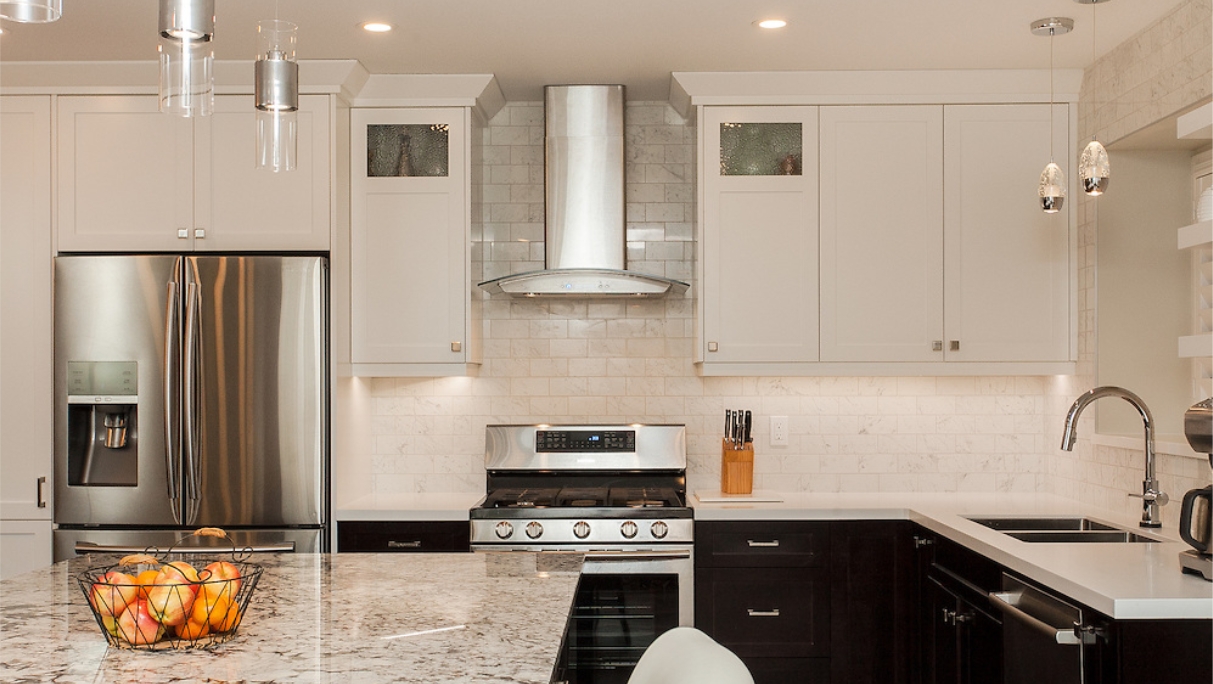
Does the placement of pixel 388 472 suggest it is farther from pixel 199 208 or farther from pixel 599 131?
pixel 599 131

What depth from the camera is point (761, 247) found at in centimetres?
406

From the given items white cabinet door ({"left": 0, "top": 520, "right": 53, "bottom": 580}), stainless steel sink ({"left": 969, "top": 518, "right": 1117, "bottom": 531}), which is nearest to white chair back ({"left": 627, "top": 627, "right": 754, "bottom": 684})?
stainless steel sink ({"left": 969, "top": 518, "right": 1117, "bottom": 531})

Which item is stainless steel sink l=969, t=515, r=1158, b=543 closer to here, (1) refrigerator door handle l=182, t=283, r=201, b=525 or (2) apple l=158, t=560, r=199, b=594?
(2) apple l=158, t=560, r=199, b=594

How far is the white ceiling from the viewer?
10.8 ft

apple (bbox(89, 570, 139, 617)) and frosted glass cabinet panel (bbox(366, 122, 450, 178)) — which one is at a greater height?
frosted glass cabinet panel (bbox(366, 122, 450, 178))

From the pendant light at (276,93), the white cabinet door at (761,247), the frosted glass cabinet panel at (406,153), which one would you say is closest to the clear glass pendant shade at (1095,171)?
the white cabinet door at (761,247)

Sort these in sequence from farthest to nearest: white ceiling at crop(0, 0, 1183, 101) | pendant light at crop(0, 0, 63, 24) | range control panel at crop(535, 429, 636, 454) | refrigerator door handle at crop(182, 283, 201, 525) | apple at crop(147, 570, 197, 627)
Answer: range control panel at crop(535, 429, 636, 454) < refrigerator door handle at crop(182, 283, 201, 525) < white ceiling at crop(0, 0, 1183, 101) < apple at crop(147, 570, 197, 627) < pendant light at crop(0, 0, 63, 24)

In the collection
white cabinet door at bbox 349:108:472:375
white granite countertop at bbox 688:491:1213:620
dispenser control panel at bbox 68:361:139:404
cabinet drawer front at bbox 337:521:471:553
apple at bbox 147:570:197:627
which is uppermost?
white cabinet door at bbox 349:108:472:375

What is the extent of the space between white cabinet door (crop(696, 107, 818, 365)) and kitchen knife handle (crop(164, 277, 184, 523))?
2.02 metres

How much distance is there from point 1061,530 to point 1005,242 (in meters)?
1.14

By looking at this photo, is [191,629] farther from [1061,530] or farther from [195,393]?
[1061,530]

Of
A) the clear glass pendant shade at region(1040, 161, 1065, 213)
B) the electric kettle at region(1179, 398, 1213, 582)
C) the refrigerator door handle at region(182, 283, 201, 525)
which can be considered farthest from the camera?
the refrigerator door handle at region(182, 283, 201, 525)

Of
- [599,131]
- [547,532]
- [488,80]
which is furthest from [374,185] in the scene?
[547,532]

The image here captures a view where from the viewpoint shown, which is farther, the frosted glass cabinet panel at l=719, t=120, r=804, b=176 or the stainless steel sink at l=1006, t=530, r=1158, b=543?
the frosted glass cabinet panel at l=719, t=120, r=804, b=176
